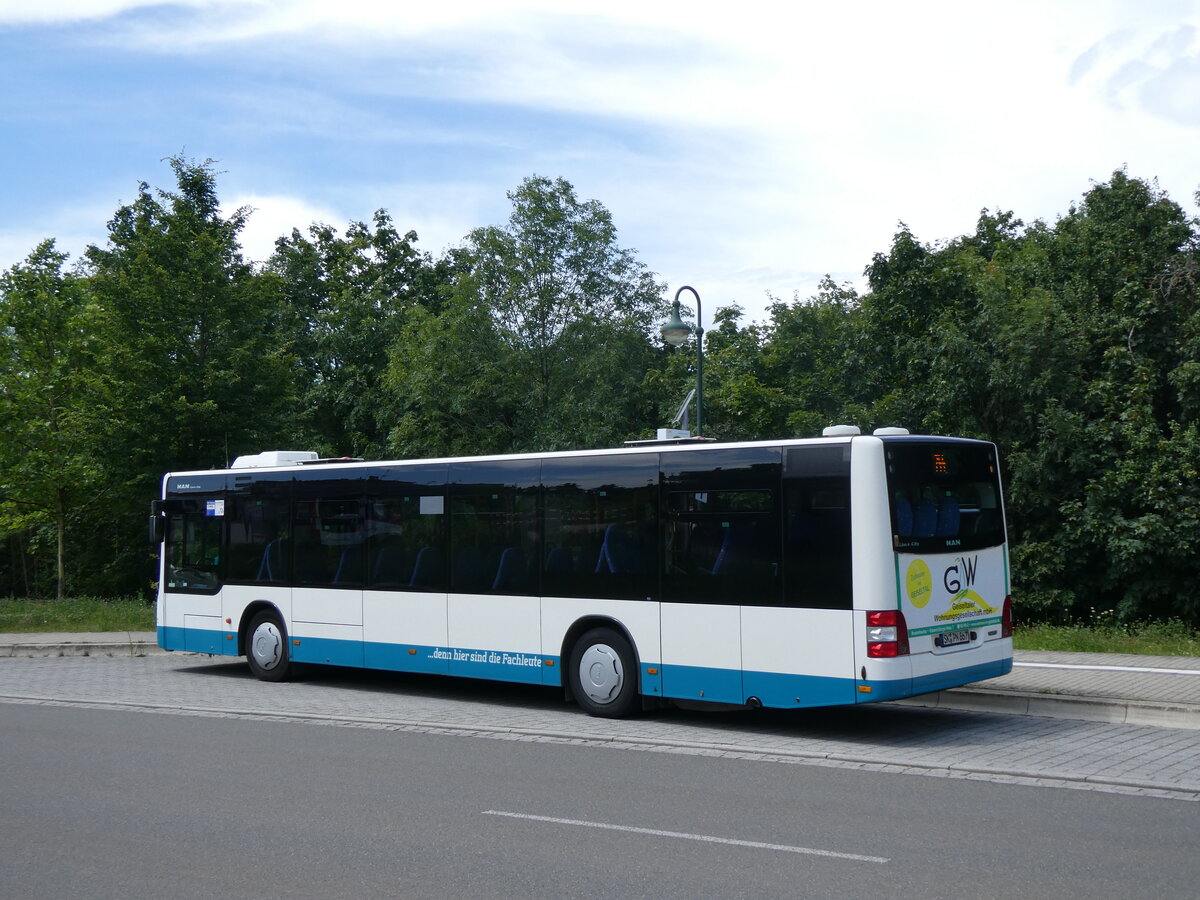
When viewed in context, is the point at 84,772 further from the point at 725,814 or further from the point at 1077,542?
the point at 1077,542

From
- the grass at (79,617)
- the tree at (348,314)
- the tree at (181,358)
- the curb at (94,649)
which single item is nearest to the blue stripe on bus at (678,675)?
the curb at (94,649)

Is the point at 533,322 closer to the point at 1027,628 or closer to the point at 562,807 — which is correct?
the point at 1027,628

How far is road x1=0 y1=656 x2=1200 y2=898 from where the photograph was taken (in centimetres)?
630

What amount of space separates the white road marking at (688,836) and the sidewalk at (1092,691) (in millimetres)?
5838

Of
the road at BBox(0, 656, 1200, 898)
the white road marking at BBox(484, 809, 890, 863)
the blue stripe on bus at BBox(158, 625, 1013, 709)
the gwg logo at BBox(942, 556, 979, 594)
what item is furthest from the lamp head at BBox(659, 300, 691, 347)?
the white road marking at BBox(484, 809, 890, 863)

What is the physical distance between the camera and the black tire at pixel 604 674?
482 inches

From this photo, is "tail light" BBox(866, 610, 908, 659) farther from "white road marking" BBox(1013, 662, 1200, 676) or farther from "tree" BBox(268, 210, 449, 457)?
"tree" BBox(268, 210, 449, 457)

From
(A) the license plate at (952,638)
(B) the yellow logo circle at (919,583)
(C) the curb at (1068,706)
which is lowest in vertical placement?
(C) the curb at (1068,706)

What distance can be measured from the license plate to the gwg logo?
0.38m

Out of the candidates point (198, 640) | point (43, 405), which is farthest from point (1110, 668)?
point (43, 405)

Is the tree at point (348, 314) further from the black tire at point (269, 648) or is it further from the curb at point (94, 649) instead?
the black tire at point (269, 648)

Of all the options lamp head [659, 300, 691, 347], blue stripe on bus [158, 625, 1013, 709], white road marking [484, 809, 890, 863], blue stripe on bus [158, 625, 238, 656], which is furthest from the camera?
lamp head [659, 300, 691, 347]

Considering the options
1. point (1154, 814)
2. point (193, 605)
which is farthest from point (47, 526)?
point (1154, 814)

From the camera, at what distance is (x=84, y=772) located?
9.51 meters
